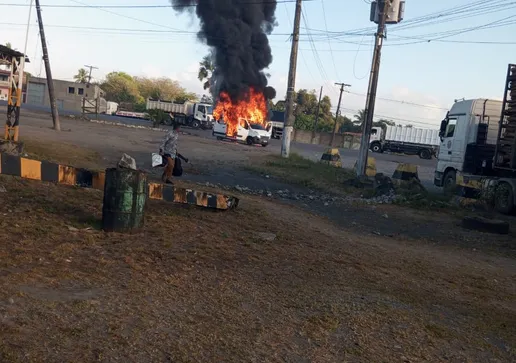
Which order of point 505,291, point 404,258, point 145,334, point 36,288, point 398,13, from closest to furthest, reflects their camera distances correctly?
point 145,334
point 36,288
point 505,291
point 404,258
point 398,13

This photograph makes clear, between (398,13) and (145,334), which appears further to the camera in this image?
(398,13)

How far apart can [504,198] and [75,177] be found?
1208 cm

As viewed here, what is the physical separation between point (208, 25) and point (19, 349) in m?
33.1

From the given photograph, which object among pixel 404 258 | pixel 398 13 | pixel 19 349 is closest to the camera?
pixel 19 349

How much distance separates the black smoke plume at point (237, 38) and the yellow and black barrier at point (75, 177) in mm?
25975

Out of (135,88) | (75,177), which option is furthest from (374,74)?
(135,88)

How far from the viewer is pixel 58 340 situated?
363 centimetres

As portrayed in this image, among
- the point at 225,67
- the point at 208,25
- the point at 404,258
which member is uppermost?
the point at 208,25

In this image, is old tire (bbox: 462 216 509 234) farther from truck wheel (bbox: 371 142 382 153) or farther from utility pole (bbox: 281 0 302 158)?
truck wheel (bbox: 371 142 382 153)

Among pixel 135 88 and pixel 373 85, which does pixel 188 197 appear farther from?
pixel 135 88

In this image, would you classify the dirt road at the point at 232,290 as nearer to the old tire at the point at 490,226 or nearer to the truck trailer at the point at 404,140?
the old tire at the point at 490,226

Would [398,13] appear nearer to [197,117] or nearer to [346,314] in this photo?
[346,314]

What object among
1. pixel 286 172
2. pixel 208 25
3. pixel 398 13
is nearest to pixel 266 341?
pixel 286 172

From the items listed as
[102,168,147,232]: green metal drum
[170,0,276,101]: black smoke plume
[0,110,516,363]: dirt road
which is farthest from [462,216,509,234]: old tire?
[170,0,276,101]: black smoke plume
